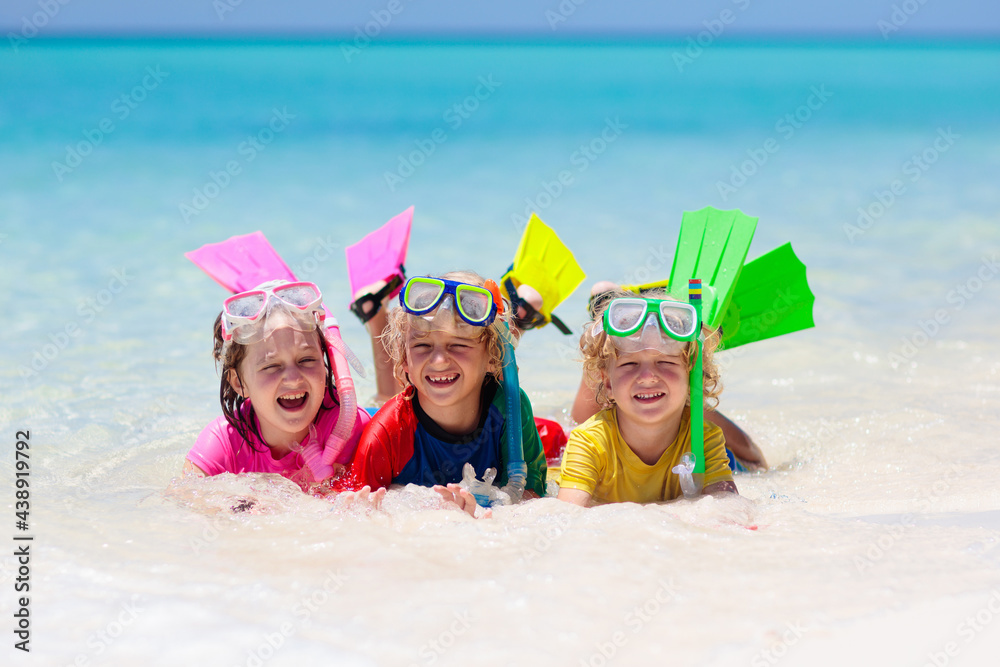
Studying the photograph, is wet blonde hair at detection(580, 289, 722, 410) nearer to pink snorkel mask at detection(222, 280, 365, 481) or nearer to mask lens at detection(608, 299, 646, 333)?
mask lens at detection(608, 299, 646, 333)

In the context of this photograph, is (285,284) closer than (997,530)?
No

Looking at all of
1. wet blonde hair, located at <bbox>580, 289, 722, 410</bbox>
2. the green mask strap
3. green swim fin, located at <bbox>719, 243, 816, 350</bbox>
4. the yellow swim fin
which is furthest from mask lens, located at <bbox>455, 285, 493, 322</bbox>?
green swim fin, located at <bbox>719, 243, 816, 350</bbox>

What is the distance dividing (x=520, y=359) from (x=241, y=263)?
7.34 ft

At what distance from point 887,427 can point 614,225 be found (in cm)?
499

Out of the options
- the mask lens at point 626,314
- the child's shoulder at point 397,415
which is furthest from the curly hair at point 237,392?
the mask lens at point 626,314

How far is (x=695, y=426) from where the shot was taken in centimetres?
296

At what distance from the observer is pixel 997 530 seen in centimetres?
258

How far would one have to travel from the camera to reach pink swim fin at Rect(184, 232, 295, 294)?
3662 mm

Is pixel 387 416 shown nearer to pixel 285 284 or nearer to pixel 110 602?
pixel 285 284

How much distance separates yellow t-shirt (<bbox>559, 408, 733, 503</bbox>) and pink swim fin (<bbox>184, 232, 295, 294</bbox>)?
1.48 meters

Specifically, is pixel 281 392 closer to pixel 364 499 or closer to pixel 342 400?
pixel 342 400

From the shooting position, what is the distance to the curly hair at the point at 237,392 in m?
3.15

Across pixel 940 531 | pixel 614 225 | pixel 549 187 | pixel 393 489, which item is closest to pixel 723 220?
pixel 940 531

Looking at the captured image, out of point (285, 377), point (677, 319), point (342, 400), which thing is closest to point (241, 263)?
point (285, 377)
